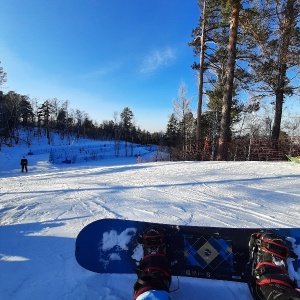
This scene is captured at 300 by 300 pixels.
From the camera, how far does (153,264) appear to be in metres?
2.09

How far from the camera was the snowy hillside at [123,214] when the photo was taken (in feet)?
7.38

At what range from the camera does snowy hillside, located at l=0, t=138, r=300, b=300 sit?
2.25 metres

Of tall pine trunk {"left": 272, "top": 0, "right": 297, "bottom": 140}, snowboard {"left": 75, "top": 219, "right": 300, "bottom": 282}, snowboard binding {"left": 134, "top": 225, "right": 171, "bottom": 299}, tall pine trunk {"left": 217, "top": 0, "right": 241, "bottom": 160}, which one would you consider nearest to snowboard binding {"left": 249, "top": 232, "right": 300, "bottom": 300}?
snowboard {"left": 75, "top": 219, "right": 300, "bottom": 282}

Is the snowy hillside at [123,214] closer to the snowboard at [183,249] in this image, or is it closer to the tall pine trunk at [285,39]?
the snowboard at [183,249]

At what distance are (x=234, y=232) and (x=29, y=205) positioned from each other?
181 inches

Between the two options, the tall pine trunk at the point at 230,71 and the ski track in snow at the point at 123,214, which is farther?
the tall pine trunk at the point at 230,71

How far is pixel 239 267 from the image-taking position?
7.26 ft

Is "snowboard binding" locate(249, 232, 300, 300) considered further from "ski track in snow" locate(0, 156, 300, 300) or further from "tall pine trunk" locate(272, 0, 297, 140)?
"tall pine trunk" locate(272, 0, 297, 140)

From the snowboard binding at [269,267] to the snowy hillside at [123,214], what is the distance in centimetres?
34

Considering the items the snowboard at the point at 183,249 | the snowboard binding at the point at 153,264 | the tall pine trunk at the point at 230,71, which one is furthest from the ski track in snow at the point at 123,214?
the tall pine trunk at the point at 230,71

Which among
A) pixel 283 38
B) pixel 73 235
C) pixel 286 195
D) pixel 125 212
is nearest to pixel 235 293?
pixel 73 235

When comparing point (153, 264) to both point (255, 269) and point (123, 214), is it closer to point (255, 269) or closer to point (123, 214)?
point (255, 269)

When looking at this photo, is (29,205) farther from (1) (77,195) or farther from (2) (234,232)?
(2) (234,232)

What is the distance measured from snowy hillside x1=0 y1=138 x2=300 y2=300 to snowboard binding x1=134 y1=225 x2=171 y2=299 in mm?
312
